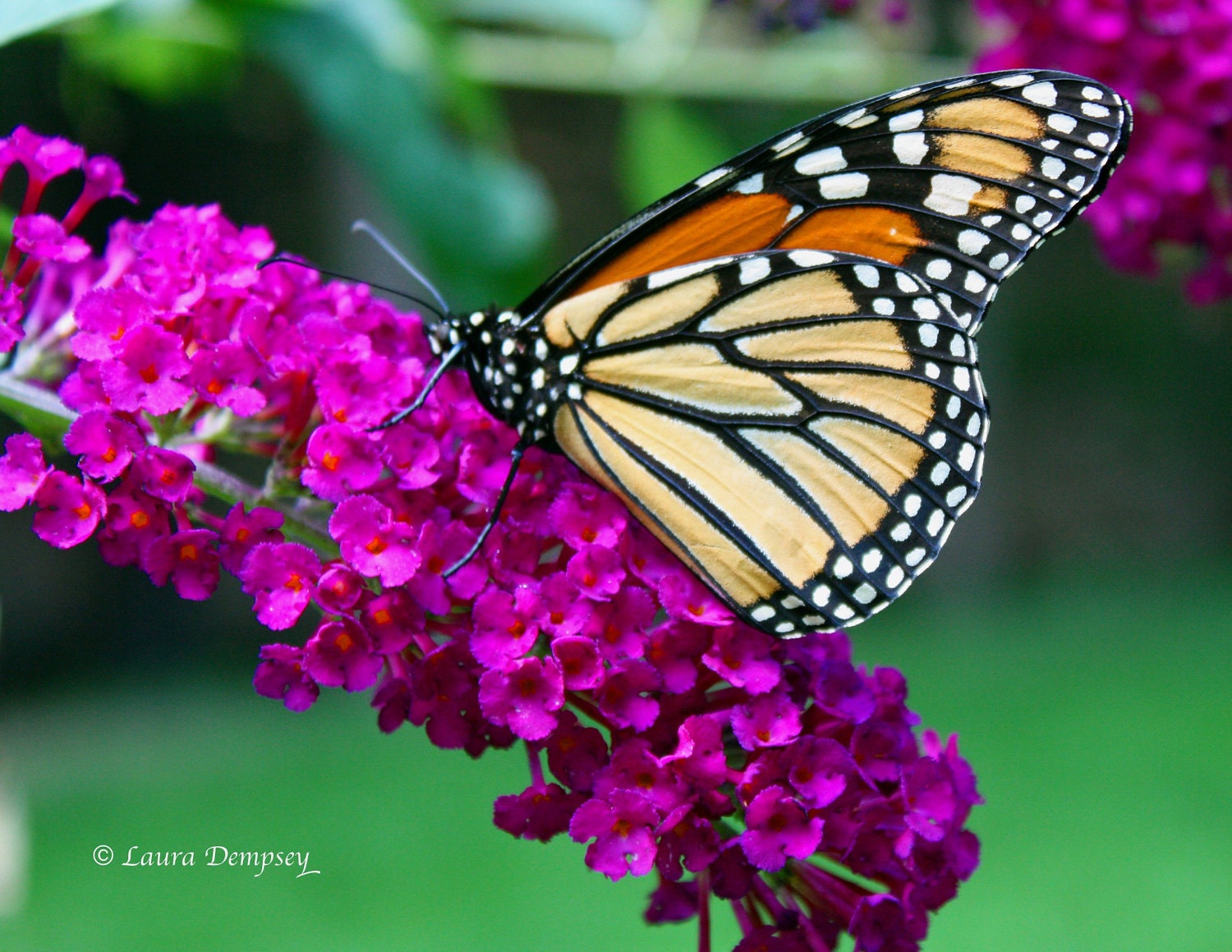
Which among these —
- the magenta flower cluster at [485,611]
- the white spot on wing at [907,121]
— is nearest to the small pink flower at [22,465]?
the magenta flower cluster at [485,611]

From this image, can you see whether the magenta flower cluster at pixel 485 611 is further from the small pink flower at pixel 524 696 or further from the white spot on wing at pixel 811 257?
the white spot on wing at pixel 811 257

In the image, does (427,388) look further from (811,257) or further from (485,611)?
Answer: (811,257)

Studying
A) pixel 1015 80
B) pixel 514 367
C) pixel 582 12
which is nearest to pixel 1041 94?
pixel 1015 80

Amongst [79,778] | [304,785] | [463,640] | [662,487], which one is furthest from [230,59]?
[79,778]

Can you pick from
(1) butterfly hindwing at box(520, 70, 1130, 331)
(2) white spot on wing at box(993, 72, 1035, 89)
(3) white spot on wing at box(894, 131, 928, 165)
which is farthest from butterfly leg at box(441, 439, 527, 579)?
(2) white spot on wing at box(993, 72, 1035, 89)

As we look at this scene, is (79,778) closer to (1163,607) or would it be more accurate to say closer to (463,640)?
(463,640)

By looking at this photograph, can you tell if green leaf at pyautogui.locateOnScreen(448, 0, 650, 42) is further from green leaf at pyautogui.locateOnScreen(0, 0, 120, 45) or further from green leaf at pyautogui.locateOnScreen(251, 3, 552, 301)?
green leaf at pyautogui.locateOnScreen(0, 0, 120, 45)
